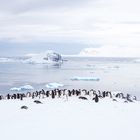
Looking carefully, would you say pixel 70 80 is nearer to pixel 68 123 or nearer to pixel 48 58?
pixel 68 123

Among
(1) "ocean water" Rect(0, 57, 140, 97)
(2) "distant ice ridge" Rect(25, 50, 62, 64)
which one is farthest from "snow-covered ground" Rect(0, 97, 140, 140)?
(2) "distant ice ridge" Rect(25, 50, 62, 64)

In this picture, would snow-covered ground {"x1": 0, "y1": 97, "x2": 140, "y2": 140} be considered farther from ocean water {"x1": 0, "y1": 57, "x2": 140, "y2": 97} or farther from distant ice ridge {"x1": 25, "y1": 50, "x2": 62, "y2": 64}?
distant ice ridge {"x1": 25, "y1": 50, "x2": 62, "y2": 64}

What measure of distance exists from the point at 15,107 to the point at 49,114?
10.1 feet

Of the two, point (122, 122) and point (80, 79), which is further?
point (80, 79)

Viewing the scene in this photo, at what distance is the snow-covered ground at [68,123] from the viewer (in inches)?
461

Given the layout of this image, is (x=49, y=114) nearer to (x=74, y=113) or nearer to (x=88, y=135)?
(x=74, y=113)

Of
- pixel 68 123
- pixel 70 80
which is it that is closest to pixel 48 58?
pixel 70 80

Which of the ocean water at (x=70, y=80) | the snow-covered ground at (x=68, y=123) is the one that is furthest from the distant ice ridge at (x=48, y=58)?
the snow-covered ground at (x=68, y=123)

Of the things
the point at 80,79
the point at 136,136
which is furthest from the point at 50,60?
the point at 136,136

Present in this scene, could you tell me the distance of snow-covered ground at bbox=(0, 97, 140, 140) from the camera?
1170 cm

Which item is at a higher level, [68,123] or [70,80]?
[68,123]

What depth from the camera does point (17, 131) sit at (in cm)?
1227

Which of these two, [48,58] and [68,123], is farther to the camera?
[48,58]

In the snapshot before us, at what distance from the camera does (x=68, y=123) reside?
13609 millimetres
